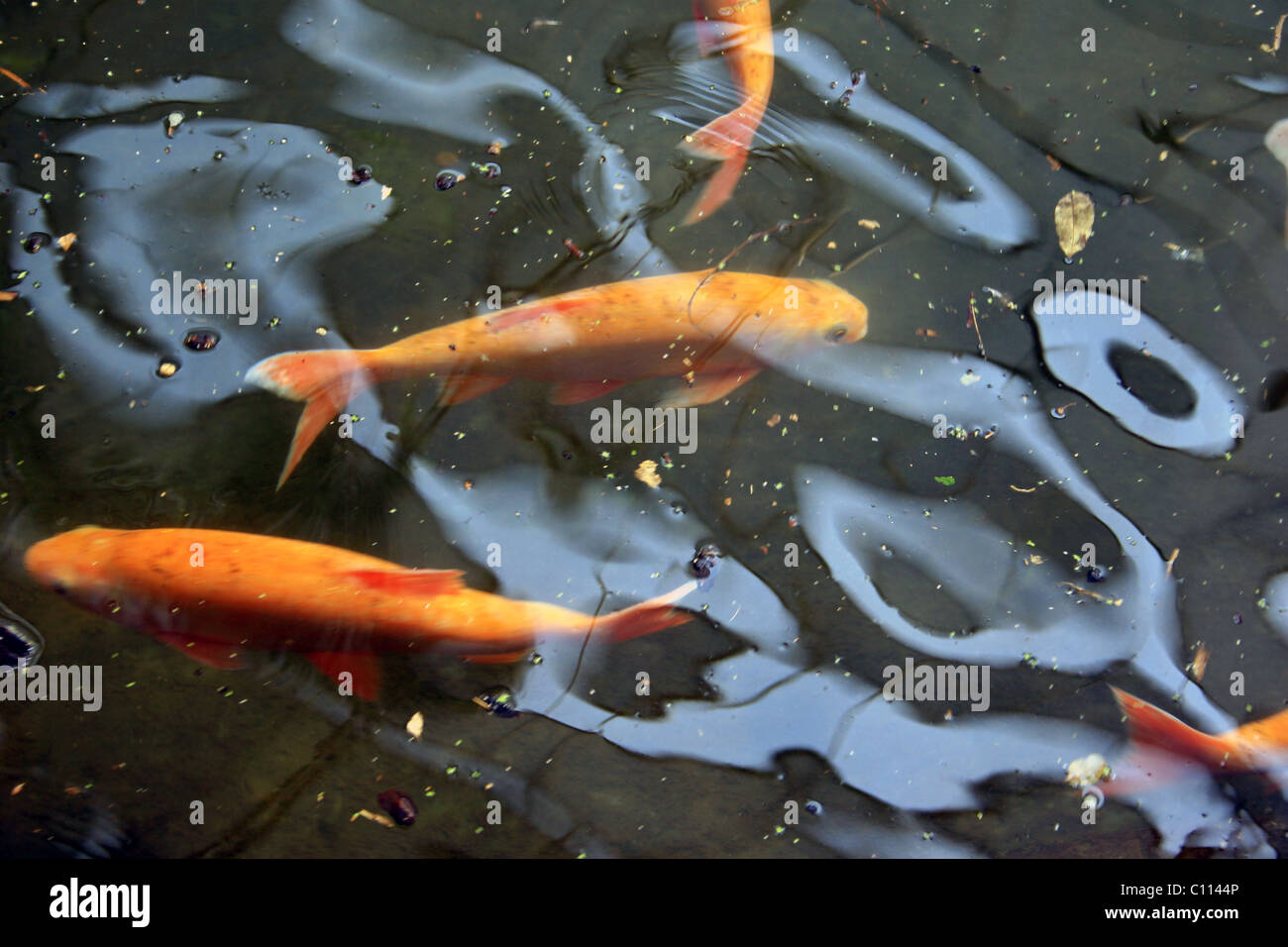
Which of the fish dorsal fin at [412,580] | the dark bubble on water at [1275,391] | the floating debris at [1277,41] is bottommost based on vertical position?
the fish dorsal fin at [412,580]

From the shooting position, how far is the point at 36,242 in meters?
3.24

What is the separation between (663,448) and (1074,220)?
6.34 feet

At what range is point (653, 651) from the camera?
3.18 m

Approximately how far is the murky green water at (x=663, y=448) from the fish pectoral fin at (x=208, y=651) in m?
0.07

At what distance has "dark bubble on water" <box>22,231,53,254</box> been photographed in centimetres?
324

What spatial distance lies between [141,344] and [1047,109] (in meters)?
3.74

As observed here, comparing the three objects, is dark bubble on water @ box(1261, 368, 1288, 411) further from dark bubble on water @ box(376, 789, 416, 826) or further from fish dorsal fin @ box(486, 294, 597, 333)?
dark bubble on water @ box(376, 789, 416, 826)

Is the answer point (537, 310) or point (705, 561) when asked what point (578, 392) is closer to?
point (537, 310)

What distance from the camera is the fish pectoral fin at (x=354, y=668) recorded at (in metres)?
3.08

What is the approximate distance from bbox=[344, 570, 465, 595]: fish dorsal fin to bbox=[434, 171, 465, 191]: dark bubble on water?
1.51 m

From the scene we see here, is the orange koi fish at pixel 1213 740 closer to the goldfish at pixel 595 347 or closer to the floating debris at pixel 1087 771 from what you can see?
the floating debris at pixel 1087 771

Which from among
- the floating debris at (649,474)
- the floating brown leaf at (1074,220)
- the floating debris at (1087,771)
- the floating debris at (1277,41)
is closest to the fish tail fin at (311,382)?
the floating debris at (649,474)

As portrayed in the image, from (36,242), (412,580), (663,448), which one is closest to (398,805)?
(412,580)

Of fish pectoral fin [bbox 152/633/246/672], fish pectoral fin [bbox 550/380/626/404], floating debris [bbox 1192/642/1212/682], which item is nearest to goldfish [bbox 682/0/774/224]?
fish pectoral fin [bbox 550/380/626/404]
